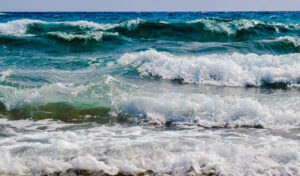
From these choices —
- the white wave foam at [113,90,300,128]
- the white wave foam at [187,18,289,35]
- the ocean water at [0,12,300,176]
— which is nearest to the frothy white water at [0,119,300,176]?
the ocean water at [0,12,300,176]

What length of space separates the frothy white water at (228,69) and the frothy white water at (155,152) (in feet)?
10.9

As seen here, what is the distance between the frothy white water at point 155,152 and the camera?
294cm

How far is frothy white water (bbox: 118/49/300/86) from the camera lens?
7.18m

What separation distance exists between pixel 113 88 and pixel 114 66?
3019 mm

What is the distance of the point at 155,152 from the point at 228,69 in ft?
15.6

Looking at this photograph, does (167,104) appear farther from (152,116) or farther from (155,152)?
(155,152)

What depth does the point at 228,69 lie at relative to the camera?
24.7 feet

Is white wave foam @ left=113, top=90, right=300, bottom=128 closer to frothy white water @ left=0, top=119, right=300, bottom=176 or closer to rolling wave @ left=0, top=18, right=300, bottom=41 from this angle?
frothy white water @ left=0, top=119, right=300, bottom=176

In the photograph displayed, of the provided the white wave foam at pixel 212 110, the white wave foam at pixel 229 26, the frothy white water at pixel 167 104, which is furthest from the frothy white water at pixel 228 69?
the white wave foam at pixel 229 26

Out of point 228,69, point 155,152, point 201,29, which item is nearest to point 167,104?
point 155,152

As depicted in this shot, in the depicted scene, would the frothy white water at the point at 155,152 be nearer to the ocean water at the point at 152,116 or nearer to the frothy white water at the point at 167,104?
the ocean water at the point at 152,116

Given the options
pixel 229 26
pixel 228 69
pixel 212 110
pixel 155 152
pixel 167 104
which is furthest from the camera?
pixel 229 26

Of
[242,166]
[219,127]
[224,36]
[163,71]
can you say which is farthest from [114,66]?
[224,36]

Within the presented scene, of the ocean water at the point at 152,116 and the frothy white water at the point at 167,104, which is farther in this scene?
the frothy white water at the point at 167,104
